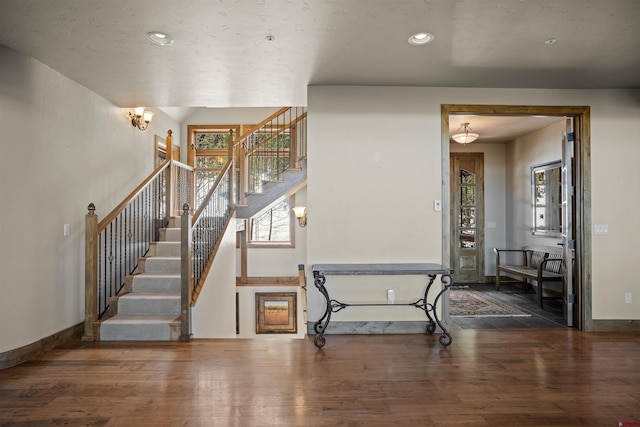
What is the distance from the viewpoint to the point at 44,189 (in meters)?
3.56

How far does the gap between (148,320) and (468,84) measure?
4.14 meters

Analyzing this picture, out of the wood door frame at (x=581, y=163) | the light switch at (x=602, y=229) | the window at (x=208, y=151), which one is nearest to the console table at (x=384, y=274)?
the wood door frame at (x=581, y=163)

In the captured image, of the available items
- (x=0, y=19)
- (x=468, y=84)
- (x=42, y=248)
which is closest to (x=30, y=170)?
(x=42, y=248)

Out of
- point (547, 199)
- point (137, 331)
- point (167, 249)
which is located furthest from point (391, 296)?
point (547, 199)

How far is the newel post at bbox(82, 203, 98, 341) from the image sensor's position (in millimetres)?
3924

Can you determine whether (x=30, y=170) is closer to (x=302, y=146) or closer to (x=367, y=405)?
(x=367, y=405)

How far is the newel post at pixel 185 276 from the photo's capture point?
3.88 metres

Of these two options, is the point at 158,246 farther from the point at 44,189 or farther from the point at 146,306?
the point at 44,189

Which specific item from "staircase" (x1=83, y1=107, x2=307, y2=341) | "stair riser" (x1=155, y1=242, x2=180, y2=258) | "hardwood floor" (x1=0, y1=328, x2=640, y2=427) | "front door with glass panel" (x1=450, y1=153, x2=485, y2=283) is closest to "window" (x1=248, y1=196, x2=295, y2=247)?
"staircase" (x1=83, y1=107, x2=307, y2=341)

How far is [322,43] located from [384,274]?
207 centimetres

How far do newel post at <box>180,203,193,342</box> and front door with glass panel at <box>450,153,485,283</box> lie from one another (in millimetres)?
5193

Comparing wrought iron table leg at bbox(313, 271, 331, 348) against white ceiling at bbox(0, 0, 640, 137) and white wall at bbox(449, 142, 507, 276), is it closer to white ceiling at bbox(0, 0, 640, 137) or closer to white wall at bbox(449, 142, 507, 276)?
white ceiling at bbox(0, 0, 640, 137)

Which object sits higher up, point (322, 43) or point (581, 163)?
point (322, 43)

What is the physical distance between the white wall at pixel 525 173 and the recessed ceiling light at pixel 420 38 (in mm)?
4083
